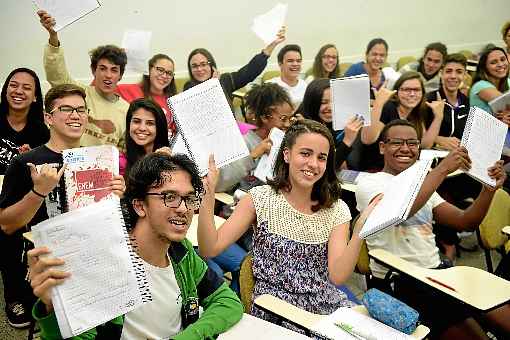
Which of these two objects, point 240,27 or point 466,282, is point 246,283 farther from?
point 240,27

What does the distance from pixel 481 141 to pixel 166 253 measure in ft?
5.23

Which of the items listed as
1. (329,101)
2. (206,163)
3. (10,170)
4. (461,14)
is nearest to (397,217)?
(206,163)

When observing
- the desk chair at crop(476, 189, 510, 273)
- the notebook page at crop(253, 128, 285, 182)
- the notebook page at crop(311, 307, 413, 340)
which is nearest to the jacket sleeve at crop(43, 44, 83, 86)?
the notebook page at crop(253, 128, 285, 182)

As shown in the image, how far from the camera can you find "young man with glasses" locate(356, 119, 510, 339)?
2.12m

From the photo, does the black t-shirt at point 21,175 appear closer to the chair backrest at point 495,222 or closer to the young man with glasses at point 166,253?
the young man with glasses at point 166,253

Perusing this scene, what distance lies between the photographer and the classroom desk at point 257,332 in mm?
1480

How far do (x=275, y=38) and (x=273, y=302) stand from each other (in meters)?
2.73

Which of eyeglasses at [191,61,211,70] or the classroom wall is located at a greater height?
the classroom wall

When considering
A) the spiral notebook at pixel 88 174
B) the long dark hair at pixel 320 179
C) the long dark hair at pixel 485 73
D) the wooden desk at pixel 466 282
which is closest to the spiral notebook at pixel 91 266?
the spiral notebook at pixel 88 174

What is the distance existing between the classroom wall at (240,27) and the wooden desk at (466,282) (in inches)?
130

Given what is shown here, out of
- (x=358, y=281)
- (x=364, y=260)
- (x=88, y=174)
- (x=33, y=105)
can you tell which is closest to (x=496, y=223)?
(x=364, y=260)

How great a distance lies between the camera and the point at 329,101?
3.22 meters

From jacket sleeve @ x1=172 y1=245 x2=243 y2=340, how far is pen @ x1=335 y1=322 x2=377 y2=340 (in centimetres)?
32

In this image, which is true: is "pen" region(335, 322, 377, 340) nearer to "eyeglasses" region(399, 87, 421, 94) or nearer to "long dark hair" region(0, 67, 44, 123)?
"long dark hair" region(0, 67, 44, 123)
